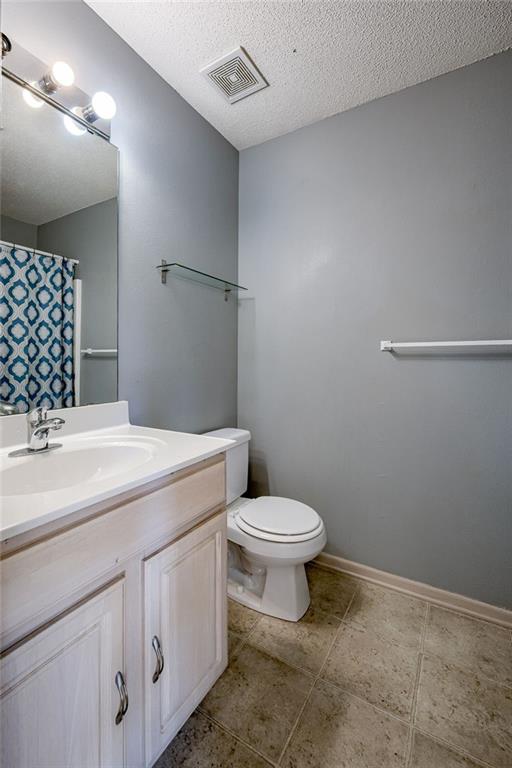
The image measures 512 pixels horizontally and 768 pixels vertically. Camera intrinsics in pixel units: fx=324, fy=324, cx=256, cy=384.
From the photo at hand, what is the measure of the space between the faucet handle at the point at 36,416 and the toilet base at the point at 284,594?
3.52ft

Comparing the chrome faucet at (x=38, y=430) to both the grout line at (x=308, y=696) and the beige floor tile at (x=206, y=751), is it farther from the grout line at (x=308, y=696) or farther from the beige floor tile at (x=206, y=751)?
the grout line at (x=308, y=696)

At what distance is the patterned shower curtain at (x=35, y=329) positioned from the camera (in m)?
0.98

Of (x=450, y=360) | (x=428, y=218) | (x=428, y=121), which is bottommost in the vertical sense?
(x=450, y=360)

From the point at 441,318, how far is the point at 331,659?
148cm

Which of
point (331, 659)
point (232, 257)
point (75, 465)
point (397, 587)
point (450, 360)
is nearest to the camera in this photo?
point (75, 465)

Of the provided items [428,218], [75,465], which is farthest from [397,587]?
[428,218]

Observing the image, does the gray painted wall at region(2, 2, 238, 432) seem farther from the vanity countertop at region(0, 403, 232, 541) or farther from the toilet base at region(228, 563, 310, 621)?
the toilet base at region(228, 563, 310, 621)

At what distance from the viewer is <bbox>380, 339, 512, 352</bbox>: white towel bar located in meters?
1.33

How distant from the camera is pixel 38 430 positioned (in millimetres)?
956

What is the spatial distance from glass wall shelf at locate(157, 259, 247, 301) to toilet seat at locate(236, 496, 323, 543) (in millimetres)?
1143

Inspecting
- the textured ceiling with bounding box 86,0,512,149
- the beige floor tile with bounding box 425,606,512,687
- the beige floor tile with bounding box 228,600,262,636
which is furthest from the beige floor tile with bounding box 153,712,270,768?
the textured ceiling with bounding box 86,0,512,149

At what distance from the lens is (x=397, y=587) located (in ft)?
5.26

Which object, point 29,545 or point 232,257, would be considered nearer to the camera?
point 29,545

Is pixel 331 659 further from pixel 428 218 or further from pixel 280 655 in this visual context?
pixel 428 218
